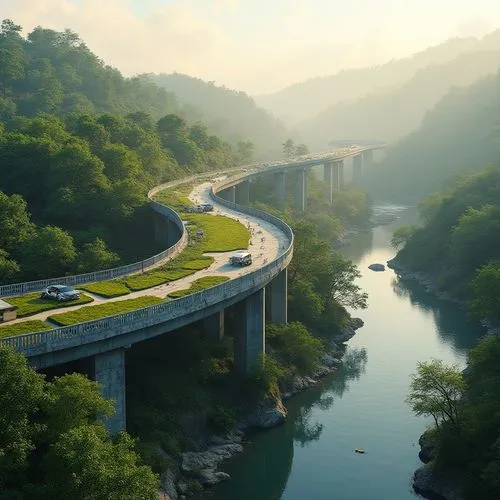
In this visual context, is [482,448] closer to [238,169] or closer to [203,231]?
[203,231]

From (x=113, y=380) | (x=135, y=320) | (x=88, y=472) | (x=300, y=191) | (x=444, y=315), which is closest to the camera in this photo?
(x=88, y=472)

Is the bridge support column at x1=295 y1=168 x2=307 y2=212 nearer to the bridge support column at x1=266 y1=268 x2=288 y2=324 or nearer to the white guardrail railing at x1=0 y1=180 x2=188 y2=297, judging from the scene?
the white guardrail railing at x1=0 y1=180 x2=188 y2=297

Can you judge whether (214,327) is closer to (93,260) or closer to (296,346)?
(296,346)

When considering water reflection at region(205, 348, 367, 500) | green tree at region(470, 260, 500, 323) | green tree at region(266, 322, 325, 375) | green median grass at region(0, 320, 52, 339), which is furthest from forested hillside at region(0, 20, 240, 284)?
green tree at region(470, 260, 500, 323)

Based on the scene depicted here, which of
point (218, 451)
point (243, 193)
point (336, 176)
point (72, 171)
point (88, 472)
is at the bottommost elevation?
point (218, 451)

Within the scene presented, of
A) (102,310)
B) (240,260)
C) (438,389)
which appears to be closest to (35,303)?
(102,310)

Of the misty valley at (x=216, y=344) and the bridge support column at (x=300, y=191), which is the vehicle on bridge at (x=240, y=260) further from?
the bridge support column at (x=300, y=191)

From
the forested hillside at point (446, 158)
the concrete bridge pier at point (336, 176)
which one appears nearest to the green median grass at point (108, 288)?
the concrete bridge pier at point (336, 176)
